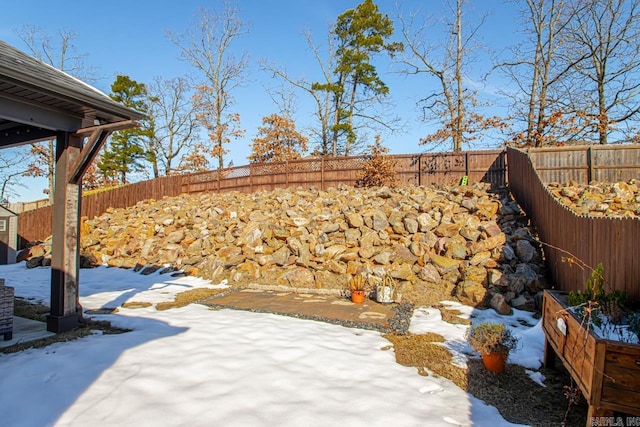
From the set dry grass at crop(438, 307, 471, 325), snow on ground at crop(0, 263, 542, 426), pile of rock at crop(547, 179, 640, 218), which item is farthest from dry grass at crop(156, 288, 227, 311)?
pile of rock at crop(547, 179, 640, 218)

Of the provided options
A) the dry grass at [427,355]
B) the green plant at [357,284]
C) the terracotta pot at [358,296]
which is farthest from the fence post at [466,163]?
the dry grass at [427,355]

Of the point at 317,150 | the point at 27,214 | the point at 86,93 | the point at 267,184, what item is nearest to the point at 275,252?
the point at 86,93

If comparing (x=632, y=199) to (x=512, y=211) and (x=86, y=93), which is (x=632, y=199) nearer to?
(x=512, y=211)

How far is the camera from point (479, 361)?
136 inches

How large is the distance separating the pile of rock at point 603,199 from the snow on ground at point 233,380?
13.8 feet

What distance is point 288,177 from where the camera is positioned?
13.5 m

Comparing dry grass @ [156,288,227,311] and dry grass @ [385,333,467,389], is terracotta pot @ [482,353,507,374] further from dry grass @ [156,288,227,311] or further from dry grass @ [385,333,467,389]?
dry grass @ [156,288,227,311]

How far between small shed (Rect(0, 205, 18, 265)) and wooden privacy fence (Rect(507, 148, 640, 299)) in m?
14.6

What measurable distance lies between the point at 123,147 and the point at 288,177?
1618 cm

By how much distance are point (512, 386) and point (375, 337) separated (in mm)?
1500

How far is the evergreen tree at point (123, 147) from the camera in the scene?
23.1 meters

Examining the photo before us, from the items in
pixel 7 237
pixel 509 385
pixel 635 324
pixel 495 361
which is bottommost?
pixel 509 385

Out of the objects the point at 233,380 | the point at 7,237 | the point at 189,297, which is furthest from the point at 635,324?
the point at 7,237

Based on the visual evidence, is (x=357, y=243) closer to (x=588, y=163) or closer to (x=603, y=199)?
(x=603, y=199)
